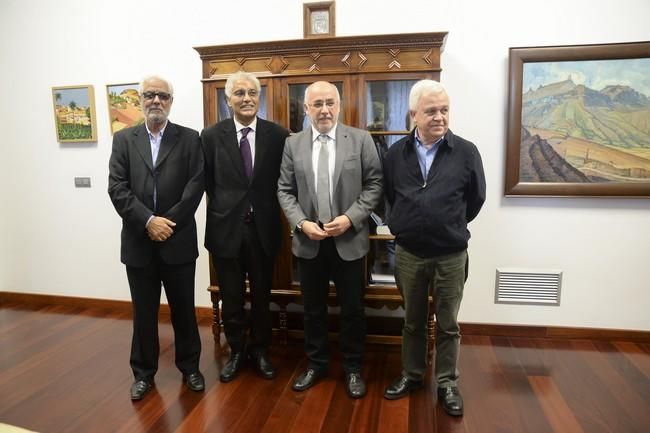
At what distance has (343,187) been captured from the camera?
209cm

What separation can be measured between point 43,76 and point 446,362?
3.62 meters

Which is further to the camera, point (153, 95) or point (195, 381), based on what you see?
point (195, 381)

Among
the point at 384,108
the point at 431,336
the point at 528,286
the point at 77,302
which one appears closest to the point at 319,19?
the point at 384,108

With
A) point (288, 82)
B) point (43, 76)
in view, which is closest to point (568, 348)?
point (288, 82)

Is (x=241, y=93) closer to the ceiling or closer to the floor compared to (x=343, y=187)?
closer to the ceiling

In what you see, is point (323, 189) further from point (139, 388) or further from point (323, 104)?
point (139, 388)

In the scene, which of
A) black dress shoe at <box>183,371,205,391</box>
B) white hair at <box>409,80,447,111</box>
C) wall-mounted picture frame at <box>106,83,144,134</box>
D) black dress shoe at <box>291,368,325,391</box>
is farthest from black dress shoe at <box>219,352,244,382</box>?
wall-mounted picture frame at <box>106,83,144,134</box>

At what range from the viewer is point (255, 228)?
2213mm

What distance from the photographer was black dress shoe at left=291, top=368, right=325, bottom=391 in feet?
7.21

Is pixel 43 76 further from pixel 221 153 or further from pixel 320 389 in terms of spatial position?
pixel 320 389

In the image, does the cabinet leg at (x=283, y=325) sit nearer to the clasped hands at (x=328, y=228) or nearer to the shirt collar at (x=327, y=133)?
the clasped hands at (x=328, y=228)

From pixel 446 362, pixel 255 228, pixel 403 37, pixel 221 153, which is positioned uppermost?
pixel 403 37

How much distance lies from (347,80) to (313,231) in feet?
3.30

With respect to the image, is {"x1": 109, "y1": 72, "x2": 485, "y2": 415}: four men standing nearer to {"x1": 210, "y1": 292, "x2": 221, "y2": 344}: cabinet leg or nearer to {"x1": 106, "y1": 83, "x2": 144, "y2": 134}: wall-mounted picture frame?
{"x1": 210, "y1": 292, "x2": 221, "y2": 344}: cabinet leg
